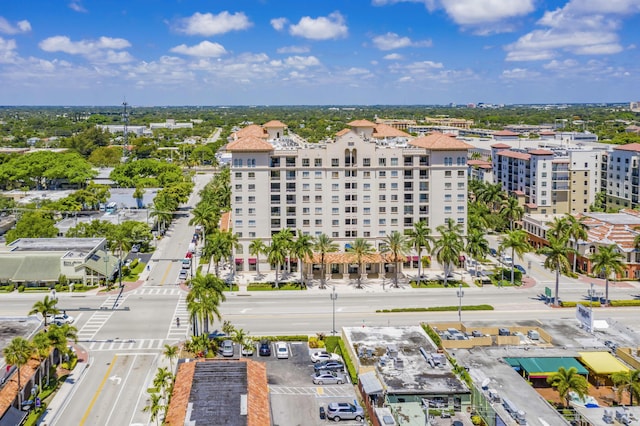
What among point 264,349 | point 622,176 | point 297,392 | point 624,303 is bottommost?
point 297,392

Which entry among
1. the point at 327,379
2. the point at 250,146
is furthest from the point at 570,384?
the point at 250,146

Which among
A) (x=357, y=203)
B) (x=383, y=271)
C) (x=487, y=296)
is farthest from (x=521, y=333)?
(x=357, y=203)

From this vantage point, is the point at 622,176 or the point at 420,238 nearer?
the point at 420,238

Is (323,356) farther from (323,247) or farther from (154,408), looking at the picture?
(323,247)

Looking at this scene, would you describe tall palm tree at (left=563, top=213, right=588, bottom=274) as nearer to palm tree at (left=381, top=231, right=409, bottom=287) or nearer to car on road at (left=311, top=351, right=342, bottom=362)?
palm tree at (left=381, top=231, right=409, bottom=287)

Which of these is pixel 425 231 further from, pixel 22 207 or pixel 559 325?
pixel 22 207

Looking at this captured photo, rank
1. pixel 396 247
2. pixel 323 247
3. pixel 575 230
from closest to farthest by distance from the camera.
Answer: pixel 396 247
pixel 323 247
pixel 575 230
